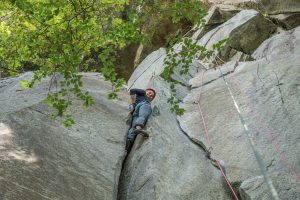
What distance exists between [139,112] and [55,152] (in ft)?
11.0

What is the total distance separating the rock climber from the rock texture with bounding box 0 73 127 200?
25 cm

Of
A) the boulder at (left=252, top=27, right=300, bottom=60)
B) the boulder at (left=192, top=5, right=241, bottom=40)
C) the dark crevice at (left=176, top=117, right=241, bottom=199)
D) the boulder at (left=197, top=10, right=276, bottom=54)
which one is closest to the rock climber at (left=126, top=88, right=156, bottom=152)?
the dark crevice at (left=176, top=117, right=241, bottom=199)

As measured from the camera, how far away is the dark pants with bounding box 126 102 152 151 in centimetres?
809

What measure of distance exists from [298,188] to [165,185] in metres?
2.24

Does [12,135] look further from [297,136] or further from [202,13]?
[297,136]

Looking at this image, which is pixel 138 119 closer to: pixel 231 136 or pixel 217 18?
pixel 231 136

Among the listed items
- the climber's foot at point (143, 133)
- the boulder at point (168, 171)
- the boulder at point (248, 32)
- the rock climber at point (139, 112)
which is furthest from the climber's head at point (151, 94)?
the boulder at point (248, 32)

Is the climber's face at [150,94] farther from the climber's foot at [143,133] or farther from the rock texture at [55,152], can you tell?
the climber's foot at [143,133]

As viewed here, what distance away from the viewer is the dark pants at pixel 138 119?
809cm

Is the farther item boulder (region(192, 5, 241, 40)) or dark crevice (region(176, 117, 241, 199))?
boulder (region(192, 5, 241, 40))

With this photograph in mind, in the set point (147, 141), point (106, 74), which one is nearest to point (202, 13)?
point (106, 74)

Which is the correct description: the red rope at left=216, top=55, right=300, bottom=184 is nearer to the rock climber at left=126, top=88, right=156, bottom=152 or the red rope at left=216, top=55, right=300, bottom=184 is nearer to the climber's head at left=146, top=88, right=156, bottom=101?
the rock climber at left=126, top=88, right=156, bottom=152

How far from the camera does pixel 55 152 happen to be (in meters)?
6.03

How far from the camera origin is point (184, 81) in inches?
511
